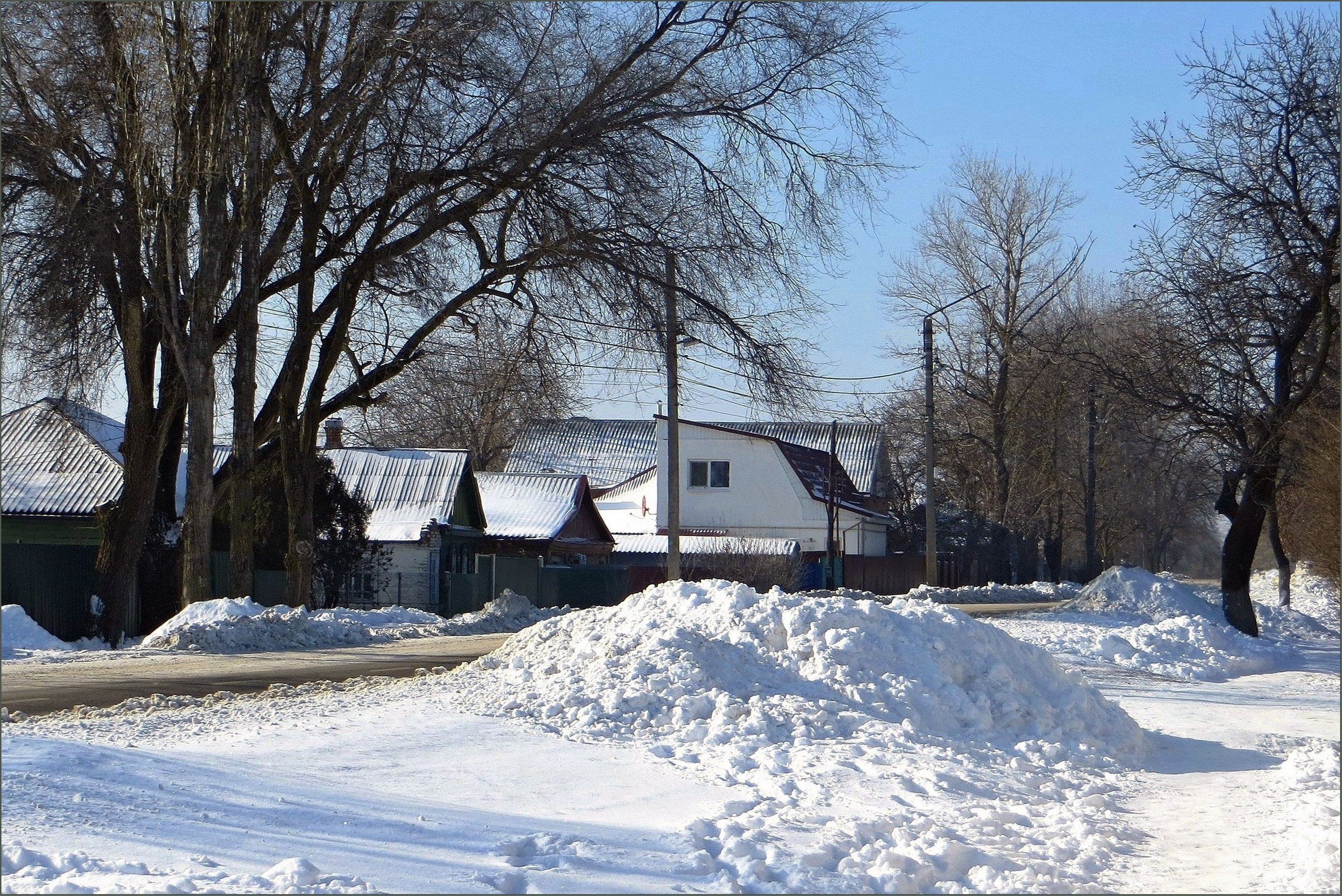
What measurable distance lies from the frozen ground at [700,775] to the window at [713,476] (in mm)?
35271

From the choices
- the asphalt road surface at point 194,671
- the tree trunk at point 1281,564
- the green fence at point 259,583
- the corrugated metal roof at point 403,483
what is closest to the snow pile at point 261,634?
the asphalt road surface at point 194,671

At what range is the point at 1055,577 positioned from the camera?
173ft

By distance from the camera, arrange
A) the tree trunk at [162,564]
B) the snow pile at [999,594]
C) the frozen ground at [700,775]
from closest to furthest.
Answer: the frozen ground at [700,775], the tree trunk at [162,564], the snow pile at [999,594]

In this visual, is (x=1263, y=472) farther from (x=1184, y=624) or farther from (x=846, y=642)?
(x=846, y=642)

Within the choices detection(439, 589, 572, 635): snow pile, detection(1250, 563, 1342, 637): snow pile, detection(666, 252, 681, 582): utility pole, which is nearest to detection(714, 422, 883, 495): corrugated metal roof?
detection(1250, 563, 1342, 637): snow pile

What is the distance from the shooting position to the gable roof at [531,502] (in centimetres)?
3759

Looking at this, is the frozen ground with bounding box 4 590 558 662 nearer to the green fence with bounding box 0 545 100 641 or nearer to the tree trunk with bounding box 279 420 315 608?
the tree trunk with bounding box 279 420 315 608

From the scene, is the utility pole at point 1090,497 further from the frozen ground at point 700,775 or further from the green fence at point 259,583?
the frozen ground at point 700,775

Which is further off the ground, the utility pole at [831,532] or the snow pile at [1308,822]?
the utility pole at [831,532]

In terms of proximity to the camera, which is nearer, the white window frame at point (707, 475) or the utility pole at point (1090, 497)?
the utility pole at point (1090, 497)

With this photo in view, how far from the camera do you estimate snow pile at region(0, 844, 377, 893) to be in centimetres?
537

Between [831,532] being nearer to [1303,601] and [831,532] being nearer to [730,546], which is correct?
[730,546]

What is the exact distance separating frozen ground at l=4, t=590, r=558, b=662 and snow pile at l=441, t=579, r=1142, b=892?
6199mm

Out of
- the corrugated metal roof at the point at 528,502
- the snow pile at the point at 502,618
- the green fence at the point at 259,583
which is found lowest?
the snow pile at the point at 502,618
